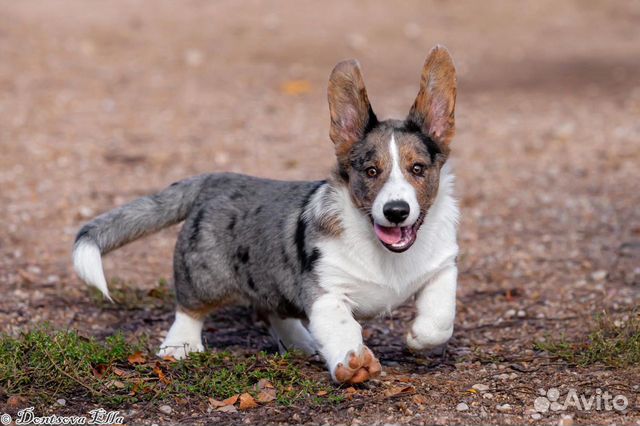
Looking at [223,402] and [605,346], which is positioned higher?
[605,346]

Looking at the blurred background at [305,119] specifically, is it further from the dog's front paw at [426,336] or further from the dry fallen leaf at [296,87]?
the dog's front paw at [426,336]

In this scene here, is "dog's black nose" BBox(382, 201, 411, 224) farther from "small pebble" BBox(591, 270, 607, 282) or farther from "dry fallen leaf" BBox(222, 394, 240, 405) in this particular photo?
"small pebble" BBox(591, 270, 607, 282)

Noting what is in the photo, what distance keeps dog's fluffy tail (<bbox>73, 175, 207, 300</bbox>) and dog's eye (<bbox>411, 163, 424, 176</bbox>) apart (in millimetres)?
1474

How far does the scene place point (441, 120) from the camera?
5188 mm

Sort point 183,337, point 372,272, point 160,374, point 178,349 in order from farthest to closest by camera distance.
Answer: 1. point 183,337
2. point 178,349
3. point 372,272
4. point 160,374

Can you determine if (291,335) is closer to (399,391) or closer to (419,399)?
(399,391)

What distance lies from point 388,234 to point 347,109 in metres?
0.76

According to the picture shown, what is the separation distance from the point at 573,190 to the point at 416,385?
4.93 meters

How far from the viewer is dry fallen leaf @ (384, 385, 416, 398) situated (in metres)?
4.67

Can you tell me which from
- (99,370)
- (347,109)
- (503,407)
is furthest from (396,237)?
(99,370)

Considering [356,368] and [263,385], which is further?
[263,385]

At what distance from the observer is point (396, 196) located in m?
4.64

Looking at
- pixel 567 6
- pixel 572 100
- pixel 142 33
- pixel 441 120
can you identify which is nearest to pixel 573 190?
pixel 572 100

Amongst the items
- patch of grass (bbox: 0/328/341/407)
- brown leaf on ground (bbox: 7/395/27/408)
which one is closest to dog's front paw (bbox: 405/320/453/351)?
patch of grass (bbox: 0/328/341/407)
